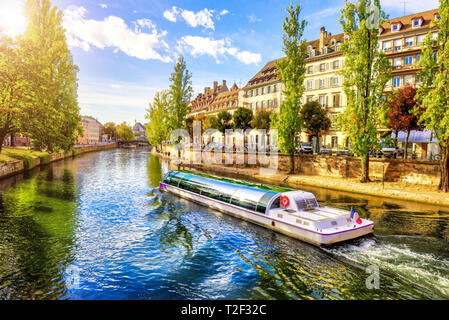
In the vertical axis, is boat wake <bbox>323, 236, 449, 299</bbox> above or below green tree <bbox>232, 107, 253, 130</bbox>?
below

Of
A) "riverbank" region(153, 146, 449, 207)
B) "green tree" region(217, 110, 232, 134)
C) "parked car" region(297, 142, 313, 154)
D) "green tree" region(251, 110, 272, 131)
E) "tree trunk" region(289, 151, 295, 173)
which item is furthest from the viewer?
"green tree" region(217, 110, 232, 134)

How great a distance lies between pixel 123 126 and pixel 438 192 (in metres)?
162

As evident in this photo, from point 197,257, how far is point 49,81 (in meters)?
28.0

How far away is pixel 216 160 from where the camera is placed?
56469 millimetres

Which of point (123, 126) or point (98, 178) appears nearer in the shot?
point (98, 178)

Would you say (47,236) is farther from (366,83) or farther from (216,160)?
(216,160)

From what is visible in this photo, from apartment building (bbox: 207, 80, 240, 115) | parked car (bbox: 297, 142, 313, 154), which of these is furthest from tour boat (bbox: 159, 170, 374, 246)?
apartment building (bbox: 207, 80, 240, 115)

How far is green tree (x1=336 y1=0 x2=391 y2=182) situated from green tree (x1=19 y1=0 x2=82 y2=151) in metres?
32.5

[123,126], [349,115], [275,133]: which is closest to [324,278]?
[349,115]

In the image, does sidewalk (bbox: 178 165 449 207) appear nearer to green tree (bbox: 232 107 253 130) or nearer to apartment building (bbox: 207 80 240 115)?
green tree (bbox: 232 107 253 130)

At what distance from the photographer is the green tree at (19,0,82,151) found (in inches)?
1129

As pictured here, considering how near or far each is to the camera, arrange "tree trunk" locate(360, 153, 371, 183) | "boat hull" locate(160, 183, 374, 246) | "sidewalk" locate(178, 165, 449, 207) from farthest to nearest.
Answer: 1. "tree trunk" locate(360, 153, 371, 183)
2. "sidewalk" locate(178, 165, 449, 207)
3. "boat hull" locate(160, 183, 374, 246)

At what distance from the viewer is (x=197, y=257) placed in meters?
13.4

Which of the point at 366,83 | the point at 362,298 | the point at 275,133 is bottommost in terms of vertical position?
the point at 362,298
